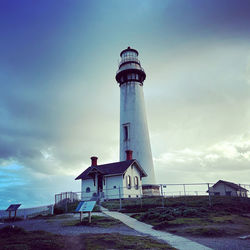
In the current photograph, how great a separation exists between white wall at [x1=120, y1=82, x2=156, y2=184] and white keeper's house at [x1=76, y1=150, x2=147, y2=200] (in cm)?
147

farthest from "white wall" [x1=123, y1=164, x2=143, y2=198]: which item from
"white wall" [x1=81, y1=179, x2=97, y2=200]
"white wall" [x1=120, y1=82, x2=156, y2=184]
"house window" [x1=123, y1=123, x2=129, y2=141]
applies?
"house window" [x1=123, y1=123, x2=129, y2=141]

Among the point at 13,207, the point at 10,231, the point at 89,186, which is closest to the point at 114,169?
the point at 89,186

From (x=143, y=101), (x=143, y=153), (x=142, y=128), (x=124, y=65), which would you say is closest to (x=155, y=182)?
(x=143, y=153)

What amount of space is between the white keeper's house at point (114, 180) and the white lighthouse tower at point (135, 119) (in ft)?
5.07

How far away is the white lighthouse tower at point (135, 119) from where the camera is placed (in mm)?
31297

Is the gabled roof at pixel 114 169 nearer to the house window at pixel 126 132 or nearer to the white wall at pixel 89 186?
the white wall at pixel 89 186

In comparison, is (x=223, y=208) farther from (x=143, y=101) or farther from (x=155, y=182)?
(x=143, y=101)

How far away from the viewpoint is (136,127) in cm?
3250

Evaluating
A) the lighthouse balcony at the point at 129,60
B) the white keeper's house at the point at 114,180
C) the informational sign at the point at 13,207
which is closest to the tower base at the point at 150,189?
the white keeper's house at the point at 114,180

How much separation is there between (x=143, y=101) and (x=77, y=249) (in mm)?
29085

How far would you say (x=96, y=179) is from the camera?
1136 inches

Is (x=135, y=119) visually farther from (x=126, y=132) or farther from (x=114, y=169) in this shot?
(x=114, y=169)

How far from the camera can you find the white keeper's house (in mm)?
27073

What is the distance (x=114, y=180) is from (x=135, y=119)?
9.69 m
